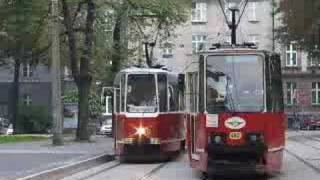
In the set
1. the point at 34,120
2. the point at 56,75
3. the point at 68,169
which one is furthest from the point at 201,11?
the point at 68,169

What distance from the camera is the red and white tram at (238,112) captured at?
18.6 meters

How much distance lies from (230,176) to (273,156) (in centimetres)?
182

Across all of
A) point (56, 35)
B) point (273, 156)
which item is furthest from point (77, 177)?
point (56, 35)

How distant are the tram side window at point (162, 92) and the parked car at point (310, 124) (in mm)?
50881

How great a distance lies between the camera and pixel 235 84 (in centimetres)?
1902

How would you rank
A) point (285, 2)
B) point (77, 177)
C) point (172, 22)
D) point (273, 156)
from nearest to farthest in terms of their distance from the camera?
1. point (273, 156)
2. point (77, 177)
3. point (172, 22)
4. point (285, 2)

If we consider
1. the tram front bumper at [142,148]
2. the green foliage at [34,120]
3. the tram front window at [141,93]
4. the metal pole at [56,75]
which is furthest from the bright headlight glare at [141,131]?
the green foliage at [34,120]

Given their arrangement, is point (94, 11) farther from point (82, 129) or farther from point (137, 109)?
point (137, 109)

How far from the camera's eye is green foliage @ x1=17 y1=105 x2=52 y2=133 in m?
65.4

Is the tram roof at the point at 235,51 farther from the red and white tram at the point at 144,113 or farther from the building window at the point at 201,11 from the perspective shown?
the building window at the point at 201,11

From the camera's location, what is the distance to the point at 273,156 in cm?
1905

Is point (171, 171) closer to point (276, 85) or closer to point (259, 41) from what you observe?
point (276, 85)

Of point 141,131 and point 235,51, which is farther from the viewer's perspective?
point 141,131

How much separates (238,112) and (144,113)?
8119mm
